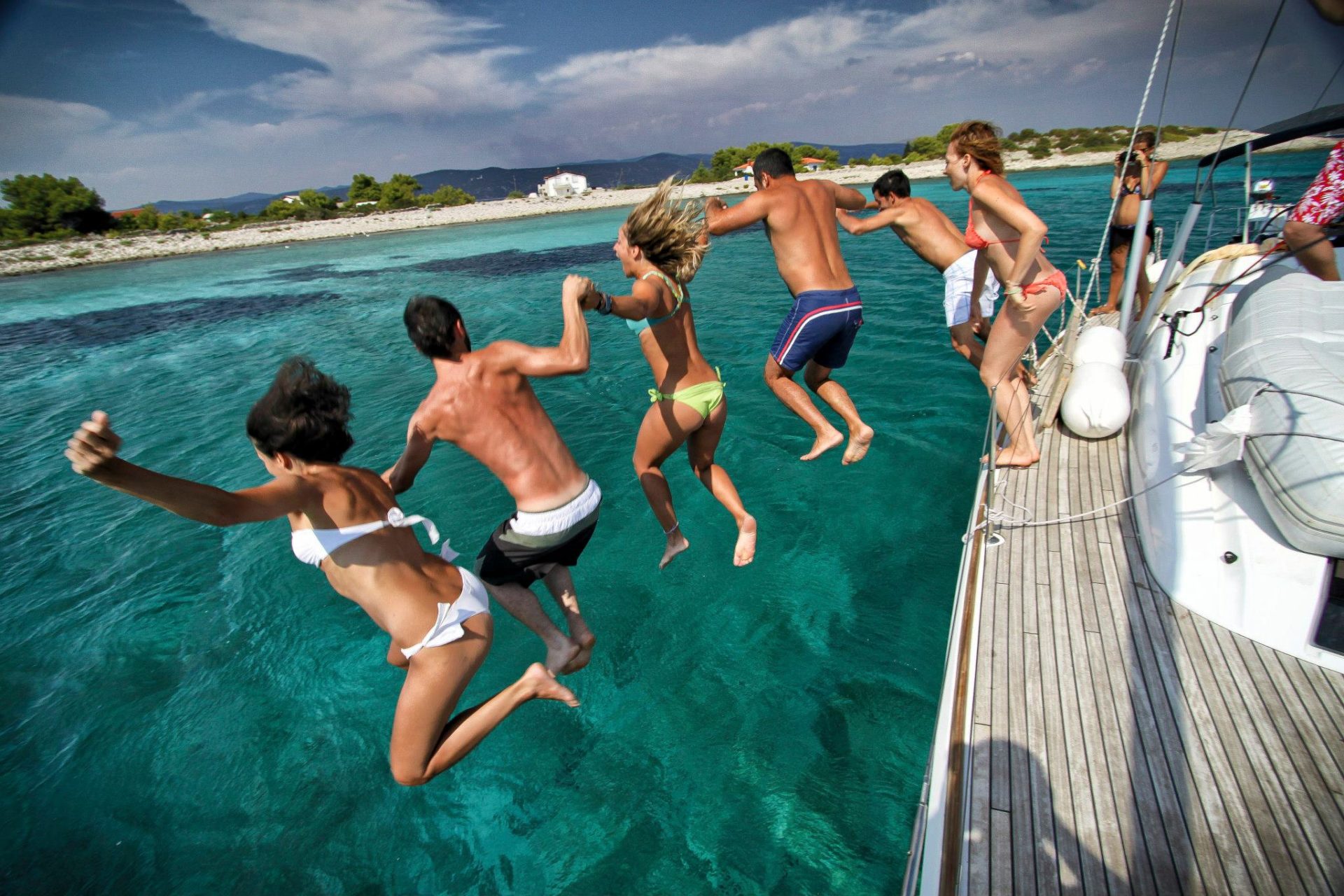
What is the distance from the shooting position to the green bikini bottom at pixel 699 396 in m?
4.00

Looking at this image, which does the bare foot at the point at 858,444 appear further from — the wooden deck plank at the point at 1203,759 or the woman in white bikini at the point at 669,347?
the wooden deck plank at the point at 1203,759

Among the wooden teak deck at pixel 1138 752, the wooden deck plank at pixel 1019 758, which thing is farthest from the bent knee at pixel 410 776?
the wooden deck plank at pixel 1019 758

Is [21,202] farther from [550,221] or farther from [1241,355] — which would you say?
[1241,355]

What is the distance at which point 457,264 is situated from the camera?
2984 centimetres

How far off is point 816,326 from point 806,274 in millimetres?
409

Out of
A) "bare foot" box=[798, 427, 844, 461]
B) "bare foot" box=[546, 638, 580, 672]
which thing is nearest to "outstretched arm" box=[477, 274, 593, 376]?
"bare foot" box=[546, 638, 580, 672]

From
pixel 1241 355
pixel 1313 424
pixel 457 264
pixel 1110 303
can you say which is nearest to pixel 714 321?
pixel 1110 303

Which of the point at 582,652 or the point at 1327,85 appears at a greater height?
the point at 1327,85

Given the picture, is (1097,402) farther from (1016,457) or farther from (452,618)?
(452,618)

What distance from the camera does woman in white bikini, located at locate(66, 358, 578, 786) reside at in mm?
2459

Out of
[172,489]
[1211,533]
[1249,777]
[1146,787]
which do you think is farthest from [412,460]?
[1211,533]

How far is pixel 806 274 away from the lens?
460 centimetres

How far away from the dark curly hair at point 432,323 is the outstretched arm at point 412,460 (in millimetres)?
421

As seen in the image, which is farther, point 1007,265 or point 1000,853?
point 1007,265
